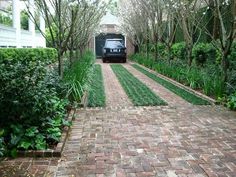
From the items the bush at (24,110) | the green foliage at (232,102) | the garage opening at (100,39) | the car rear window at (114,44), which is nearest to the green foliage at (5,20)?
the car rear window at (114,44)

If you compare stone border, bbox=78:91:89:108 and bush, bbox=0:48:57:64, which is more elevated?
bush, bbox=0:48:57:64

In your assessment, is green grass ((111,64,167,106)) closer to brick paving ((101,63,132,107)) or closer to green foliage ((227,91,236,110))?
brick paving ((101,63,132,107))

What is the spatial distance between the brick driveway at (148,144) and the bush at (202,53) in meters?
5.80

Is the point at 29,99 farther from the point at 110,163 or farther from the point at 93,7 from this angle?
the point at 93,7

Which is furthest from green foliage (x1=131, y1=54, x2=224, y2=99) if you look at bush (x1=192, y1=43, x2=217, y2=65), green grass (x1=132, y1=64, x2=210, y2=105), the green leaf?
the green leaf

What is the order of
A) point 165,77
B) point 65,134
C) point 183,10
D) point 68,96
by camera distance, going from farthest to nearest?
point 165,77 → point 183,10 → point 68,96 → point 65,134

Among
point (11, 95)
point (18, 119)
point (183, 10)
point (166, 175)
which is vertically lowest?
point (166, 175)

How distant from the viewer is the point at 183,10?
13.0m

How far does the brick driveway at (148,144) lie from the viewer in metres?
4.59

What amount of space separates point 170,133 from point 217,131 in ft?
2.84

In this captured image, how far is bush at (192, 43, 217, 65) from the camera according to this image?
45.0 feet

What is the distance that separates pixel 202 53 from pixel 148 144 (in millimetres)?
9647

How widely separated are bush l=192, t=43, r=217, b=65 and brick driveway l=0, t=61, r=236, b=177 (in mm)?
5804

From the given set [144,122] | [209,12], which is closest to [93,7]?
[209,12]
